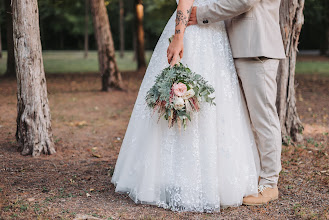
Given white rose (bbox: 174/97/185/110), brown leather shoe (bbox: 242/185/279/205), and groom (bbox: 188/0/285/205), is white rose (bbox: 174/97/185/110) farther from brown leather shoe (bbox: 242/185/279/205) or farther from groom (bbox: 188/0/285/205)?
brown leather shoe (bbox: 242/185/279/205)

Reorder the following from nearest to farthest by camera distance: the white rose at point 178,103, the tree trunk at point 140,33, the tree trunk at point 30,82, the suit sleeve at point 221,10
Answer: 1. the white rose at point 178,103
2. the suit sleeve at point 221,10
3. the tree trunk at point 30,82
4. the tree trunk at point 140,33

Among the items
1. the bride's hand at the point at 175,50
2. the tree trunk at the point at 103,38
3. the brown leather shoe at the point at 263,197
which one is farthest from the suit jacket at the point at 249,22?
the tree trunk at the point at 103,38

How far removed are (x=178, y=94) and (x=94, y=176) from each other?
1693 millimetres

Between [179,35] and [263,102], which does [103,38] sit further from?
[263,102]

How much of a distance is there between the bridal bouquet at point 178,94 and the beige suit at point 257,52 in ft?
1.43

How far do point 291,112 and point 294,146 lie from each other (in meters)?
0.48

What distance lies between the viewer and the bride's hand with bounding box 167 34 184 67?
3.23 meters

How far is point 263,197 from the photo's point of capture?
3.45 m

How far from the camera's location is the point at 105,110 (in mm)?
8359

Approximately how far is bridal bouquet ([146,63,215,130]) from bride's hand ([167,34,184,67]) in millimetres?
69

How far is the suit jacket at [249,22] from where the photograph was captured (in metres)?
3.24

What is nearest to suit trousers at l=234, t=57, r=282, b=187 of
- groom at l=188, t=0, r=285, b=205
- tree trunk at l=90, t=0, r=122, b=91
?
groom at l=188, t=0, r=285, b=205

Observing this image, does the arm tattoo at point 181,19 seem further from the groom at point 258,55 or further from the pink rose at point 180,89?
the pink rose at point 180,89

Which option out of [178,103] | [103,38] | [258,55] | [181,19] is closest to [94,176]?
[178,103]
